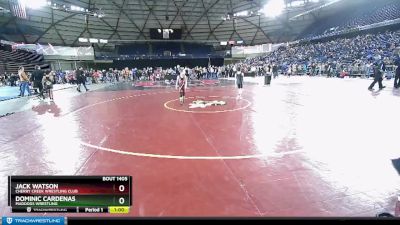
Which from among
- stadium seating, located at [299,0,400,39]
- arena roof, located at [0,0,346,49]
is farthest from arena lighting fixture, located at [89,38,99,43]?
stadium seating, located at [299,0,400,39]

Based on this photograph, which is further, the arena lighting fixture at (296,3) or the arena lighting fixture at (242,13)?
the arena lighting fixture at (242,13)

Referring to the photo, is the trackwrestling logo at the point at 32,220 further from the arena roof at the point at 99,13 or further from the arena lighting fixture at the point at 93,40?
the arena lighting fixture at the point at 93,40

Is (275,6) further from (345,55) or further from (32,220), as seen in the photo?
(32,220)

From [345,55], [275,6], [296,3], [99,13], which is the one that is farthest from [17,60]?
[345,55]

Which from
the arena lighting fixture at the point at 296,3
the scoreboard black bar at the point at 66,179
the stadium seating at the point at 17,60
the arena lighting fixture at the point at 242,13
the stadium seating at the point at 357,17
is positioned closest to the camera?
the scoreboard black bar at the point at 66,179

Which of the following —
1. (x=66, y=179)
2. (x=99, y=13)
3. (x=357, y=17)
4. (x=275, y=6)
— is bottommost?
(x=66, y=179)

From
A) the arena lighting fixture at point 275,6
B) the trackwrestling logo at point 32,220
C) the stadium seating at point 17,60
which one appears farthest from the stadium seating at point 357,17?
the stadium seating at point 17,60

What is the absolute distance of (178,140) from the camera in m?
6.79

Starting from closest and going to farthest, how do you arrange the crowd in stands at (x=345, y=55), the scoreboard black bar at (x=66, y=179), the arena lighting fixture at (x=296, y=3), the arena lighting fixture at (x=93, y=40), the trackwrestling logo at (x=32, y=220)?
the trackwrestling logo at (x=32, y=220) < the scoreboard black bar at (x=66, y=179) < the crowd in stands at (x=345, y=55) < the arena lighting fixture at (x=296, y=3) < the arena lighting fixture at (x=93, y=40)

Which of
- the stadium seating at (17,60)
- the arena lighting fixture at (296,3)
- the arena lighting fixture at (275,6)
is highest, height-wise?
the arena lighting fixture at (296,3)

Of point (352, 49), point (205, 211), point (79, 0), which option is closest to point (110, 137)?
point (205, 211)
